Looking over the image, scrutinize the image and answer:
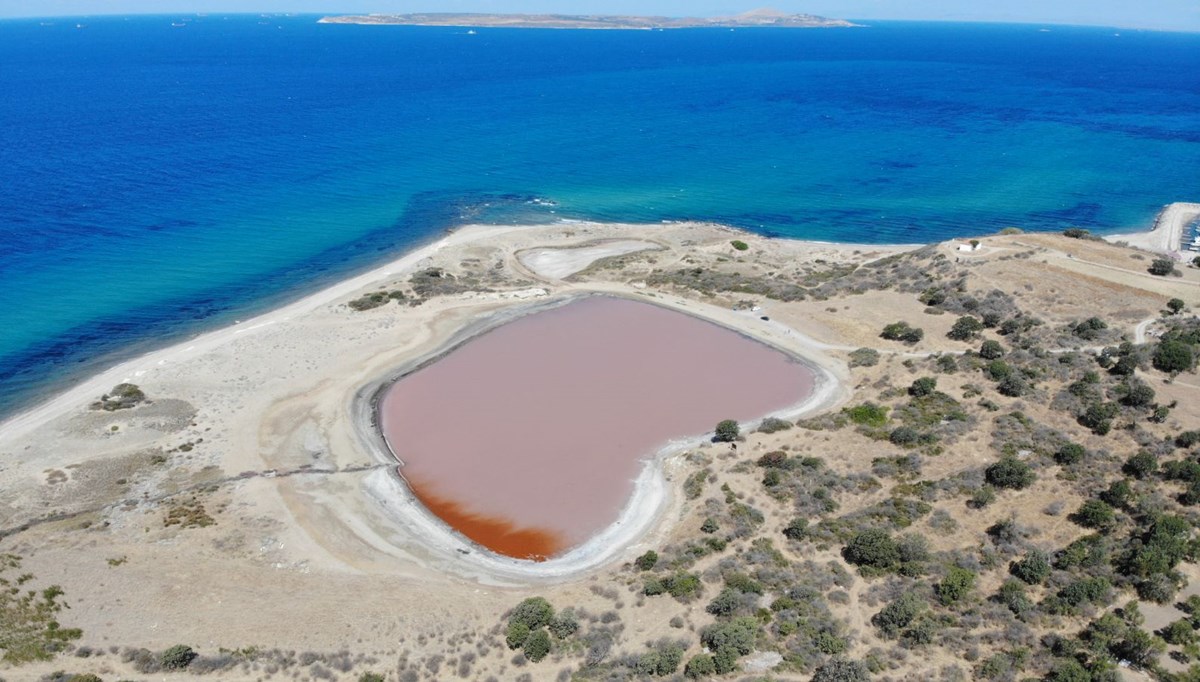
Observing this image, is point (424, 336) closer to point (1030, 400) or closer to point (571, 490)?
point (571, 490)

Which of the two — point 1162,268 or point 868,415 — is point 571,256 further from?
point 1162,268

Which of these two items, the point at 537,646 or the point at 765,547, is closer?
the point at 537,646

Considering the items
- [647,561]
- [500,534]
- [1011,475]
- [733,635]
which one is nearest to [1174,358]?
[1011,475]

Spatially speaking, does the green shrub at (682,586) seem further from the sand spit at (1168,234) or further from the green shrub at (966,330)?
the sand spit at (1168,234)

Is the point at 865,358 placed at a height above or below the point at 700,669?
above

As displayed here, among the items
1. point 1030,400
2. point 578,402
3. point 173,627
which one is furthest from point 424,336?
point 1030,400

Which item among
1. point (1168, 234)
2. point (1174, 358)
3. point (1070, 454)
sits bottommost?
point (1070, 454)

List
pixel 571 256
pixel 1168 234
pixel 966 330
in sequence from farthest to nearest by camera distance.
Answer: pixel 1168 234, pixel 571 256, pixel 966 330
